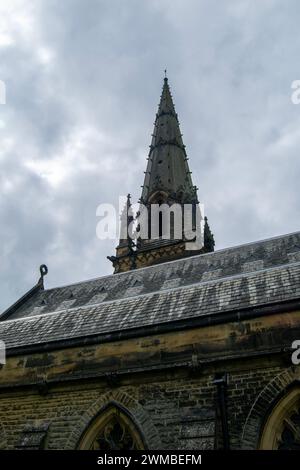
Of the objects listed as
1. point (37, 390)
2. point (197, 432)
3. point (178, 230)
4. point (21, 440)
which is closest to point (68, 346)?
point (37, 390)

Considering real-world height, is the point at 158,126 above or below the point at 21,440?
above

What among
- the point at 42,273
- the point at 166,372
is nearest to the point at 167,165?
the point at 42,273

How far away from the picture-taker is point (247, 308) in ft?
32.1

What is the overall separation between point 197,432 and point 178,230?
63.8 feet

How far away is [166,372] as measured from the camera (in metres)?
9.82

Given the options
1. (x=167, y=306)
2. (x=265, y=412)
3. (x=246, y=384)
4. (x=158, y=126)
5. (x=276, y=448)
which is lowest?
(x=276, y=448)

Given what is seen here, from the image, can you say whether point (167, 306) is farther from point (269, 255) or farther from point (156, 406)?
point (269, 255)

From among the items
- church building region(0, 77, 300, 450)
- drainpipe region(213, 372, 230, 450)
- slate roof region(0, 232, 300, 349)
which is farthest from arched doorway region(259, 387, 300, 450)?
slate roof region(0, 232, 300, 349)

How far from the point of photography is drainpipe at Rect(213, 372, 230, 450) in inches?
336

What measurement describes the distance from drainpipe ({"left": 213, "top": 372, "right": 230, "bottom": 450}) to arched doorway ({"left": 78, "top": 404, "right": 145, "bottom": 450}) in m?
1.83

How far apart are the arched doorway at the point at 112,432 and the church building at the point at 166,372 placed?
0.07 ft

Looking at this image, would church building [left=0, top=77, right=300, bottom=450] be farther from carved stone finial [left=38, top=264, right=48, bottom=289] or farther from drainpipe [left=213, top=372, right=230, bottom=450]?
carved stone finial [left=38, top=264, right=48, bottom=289]

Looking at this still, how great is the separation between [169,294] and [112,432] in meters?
3.94

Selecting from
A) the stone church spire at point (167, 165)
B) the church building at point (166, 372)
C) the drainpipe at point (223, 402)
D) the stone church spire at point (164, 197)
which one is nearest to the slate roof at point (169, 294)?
the church building at point (166, 372)
